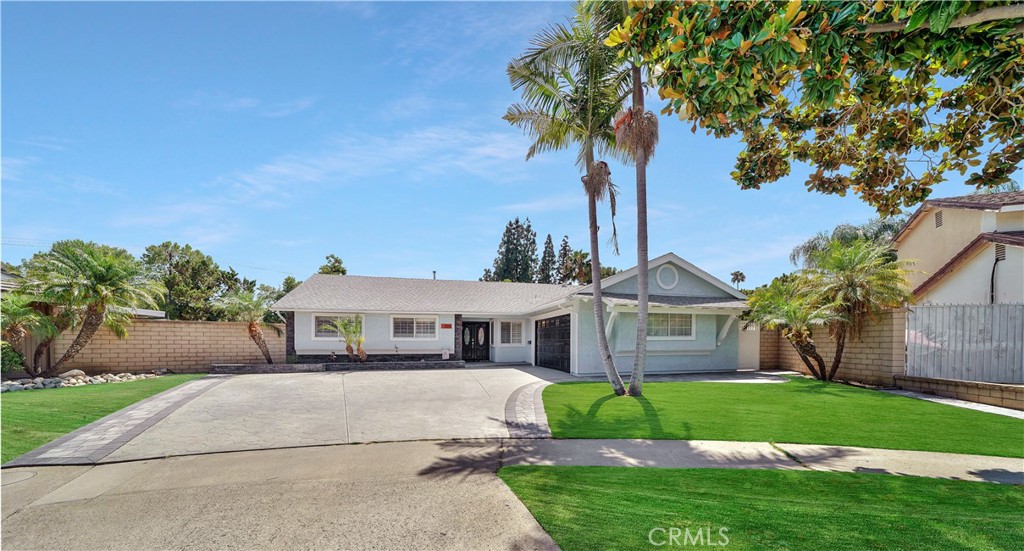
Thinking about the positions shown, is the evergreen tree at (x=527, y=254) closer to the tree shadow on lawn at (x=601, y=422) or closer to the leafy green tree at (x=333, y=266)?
the leafy green tree at (x=333, y=266)

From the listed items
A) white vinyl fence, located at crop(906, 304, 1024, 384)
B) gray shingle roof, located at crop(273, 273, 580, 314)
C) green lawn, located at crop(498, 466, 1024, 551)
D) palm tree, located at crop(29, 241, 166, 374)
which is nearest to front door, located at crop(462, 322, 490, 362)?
gray shingle roof, located at crop(273, 273, 580, 314)

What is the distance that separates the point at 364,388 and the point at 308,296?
9148mm

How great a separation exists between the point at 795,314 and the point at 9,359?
2337 cm

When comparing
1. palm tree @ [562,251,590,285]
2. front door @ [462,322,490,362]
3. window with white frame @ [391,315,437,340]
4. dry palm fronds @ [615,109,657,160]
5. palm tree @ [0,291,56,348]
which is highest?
dry palm fronds @ [615,109,657,160]

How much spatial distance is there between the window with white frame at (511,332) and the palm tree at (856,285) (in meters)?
12.8

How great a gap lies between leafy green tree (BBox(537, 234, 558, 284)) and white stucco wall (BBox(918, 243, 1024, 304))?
37.6m

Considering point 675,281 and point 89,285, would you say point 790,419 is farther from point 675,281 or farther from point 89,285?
point 89,285

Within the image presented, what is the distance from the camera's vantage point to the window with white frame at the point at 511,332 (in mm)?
22875

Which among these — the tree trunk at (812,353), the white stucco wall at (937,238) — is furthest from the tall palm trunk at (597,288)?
the white stucco wall at (937,238)

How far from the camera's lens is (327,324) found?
20.2 metres

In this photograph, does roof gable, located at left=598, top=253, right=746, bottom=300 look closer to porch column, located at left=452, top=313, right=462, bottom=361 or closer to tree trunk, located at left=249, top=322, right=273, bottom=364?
porch column, located at left=452, top=313, right=462, bottom=361

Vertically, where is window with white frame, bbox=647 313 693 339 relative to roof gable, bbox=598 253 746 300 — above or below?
below

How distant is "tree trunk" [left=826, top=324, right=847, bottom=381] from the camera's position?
1362 centimetres

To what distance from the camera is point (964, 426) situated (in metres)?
8.14
